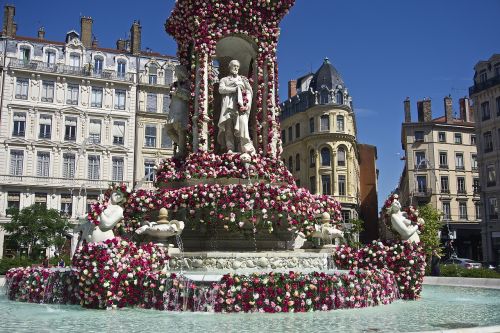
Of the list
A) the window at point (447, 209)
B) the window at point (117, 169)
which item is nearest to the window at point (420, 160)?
the window at point (447, 209)

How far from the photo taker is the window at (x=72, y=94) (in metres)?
59.3

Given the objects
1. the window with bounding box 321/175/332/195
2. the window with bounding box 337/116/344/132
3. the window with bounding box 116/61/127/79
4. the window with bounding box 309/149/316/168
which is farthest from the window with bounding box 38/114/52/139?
the window with bounding box 337/116/344/132

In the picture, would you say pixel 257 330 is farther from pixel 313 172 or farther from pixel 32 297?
pixel 313 172

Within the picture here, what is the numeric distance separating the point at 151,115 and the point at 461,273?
47163 millimetres

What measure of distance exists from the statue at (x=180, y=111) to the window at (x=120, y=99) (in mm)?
48346

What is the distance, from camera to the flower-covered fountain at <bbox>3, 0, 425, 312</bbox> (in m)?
9.32

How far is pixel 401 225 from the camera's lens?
12.2 metres

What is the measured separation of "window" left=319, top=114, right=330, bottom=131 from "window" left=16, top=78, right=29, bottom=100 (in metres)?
34.2

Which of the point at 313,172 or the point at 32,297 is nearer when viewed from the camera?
the point at 32,297

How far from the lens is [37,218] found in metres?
46.7

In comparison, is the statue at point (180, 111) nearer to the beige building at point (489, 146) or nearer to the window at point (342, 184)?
the beige building at point (489, 146)

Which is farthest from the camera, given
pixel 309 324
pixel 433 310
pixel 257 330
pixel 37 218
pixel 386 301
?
pixel 37 218

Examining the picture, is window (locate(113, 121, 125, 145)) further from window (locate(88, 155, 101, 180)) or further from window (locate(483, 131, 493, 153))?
window (locate(483, 131, 493, 153))

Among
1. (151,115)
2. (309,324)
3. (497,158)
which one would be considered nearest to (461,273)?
(309,324)
